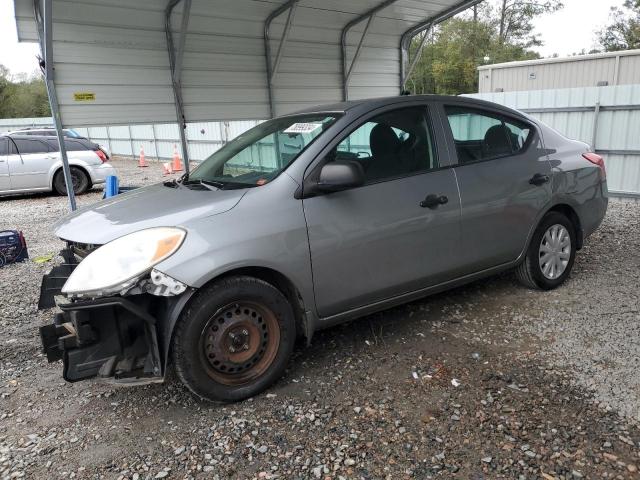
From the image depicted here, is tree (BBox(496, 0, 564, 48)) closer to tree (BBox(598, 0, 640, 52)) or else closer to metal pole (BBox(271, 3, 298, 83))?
tree (BBox(598, 0, 640, 52))

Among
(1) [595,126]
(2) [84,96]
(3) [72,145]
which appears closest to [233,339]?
(2) [84,96]

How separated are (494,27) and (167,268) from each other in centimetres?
4198

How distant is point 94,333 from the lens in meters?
2.56

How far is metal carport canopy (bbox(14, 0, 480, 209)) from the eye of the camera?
18.4ft

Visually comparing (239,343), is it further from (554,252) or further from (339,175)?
(554,252)

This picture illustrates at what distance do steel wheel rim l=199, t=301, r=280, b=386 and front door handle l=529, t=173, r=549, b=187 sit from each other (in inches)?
96.4

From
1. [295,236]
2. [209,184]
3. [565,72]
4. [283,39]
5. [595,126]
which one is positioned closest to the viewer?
[295,236]

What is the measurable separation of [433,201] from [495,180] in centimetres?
69

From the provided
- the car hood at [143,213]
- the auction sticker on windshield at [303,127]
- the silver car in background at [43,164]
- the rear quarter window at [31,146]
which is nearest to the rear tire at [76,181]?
the silver car in background at [43,164]

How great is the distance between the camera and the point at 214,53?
6832 mm

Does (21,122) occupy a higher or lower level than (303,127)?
lower

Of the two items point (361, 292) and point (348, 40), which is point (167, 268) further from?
point (348, 40)

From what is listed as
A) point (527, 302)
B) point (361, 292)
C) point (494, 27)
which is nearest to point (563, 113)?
point (527, 302)

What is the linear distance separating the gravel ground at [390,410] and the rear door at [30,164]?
8919 millimetres
